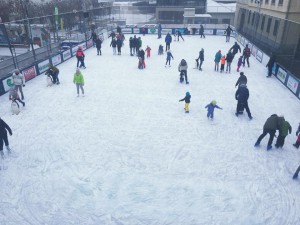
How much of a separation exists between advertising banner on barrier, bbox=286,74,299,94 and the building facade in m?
3.99

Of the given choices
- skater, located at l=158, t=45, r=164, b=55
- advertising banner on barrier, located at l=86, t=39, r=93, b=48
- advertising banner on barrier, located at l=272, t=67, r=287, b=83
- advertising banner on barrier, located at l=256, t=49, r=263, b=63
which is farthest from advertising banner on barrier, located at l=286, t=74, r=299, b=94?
advertising banner on barrier, located at l=86, t=39, r=93, b=48

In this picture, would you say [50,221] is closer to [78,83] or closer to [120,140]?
[120,140]

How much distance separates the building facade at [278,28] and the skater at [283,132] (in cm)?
1075

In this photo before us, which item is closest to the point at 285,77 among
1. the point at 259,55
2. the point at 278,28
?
the point at 259,55

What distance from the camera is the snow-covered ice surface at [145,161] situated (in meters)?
6.04

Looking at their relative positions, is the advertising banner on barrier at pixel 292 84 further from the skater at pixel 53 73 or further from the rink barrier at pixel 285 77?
the skater at pixel 53 73

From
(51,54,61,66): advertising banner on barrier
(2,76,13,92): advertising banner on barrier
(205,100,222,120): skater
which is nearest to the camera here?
(205,100,222,120): skater

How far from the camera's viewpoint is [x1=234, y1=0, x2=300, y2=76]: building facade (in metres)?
19.9

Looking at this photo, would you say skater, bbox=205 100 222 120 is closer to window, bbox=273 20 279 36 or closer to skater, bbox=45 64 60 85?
skater, bbox=45 64 60 85

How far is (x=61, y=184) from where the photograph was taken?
270 inches

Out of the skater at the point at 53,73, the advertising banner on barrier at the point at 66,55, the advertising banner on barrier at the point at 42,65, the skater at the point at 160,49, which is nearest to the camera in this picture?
the skater at the point at 53,73

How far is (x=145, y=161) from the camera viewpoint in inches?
307

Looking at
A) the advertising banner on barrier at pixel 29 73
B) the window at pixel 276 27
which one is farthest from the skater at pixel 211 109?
the window at pixel 276 27

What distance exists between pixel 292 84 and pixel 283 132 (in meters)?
6.52
